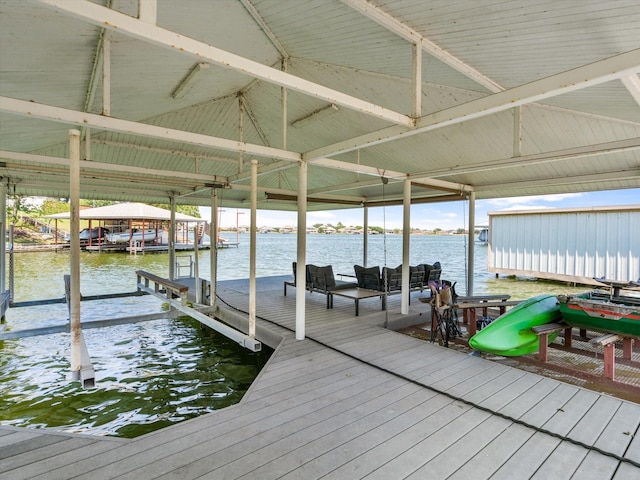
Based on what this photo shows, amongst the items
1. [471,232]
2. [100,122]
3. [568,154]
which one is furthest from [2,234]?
[471,232]

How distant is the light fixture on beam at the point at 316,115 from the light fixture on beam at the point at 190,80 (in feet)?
6.22

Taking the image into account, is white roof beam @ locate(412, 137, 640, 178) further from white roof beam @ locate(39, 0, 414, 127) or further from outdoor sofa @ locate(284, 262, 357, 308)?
outdoor sofa @ locate(284, 262, 357, 308)

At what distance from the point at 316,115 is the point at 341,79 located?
3.78 feet

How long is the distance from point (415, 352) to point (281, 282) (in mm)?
7003

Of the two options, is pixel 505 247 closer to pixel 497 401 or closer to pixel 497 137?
pixel 497 137

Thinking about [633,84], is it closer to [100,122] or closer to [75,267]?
[100,122]

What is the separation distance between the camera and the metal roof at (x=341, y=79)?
2.20m

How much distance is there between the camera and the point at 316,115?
5434mm

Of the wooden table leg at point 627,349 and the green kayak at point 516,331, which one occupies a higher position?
the green kayak at point 516,331

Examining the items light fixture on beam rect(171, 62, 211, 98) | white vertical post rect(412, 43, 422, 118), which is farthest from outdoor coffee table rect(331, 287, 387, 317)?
light fixture on beam rect(171, 62, 211, 98)

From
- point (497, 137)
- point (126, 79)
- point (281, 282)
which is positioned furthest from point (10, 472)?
point (281, 282)

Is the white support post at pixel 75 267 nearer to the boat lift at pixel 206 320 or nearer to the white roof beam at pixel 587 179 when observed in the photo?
the boat lift at pixel 206 320

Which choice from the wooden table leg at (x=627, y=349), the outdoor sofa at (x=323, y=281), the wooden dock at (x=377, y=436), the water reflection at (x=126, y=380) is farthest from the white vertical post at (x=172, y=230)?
the wooden table leg at (x=627, y=349)

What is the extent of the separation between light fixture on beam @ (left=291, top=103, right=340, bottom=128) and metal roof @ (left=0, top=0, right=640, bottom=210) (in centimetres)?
4
